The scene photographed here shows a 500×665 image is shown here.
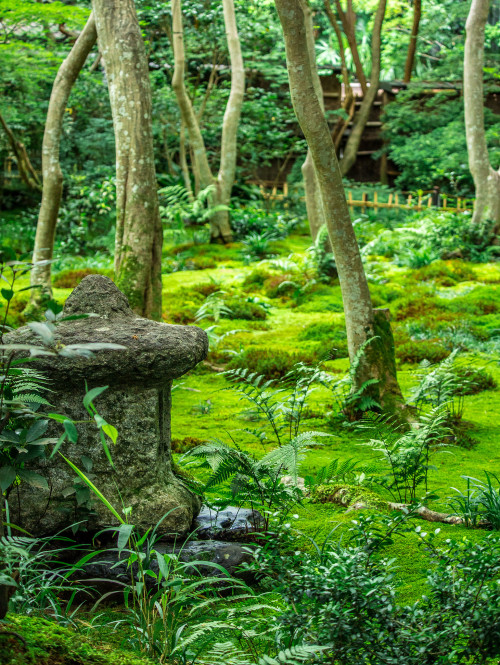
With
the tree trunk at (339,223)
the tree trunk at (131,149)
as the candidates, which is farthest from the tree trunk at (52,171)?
the tree trunk at (339,223)

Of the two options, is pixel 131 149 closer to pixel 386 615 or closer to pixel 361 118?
pixel 386 615

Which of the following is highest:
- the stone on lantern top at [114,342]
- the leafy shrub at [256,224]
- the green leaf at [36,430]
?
the leafy shrub at [256,224]

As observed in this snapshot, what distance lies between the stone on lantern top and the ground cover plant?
0.05 ft

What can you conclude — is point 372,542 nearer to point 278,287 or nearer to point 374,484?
point 374,484

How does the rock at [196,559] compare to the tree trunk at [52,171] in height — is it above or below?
below

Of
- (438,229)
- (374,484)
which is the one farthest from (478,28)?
(374,484)

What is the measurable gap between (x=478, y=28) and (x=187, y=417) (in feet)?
31.4

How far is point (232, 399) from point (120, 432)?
3.33 metres

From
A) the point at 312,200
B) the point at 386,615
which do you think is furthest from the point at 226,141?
the point at 386,615

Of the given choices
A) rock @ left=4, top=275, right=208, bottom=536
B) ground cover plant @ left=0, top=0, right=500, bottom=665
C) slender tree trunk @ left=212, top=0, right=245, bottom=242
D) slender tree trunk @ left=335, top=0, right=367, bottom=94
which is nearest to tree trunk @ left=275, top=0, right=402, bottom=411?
ground cover plant @ left=0, top=0, right=500, bottom=665

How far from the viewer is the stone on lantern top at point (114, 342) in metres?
3.04

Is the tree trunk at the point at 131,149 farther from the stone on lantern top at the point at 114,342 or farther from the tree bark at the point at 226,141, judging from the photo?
the tree bark at the point at 226,141

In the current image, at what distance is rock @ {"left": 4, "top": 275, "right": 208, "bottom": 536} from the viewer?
122 inches

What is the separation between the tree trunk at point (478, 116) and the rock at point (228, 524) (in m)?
10.5
